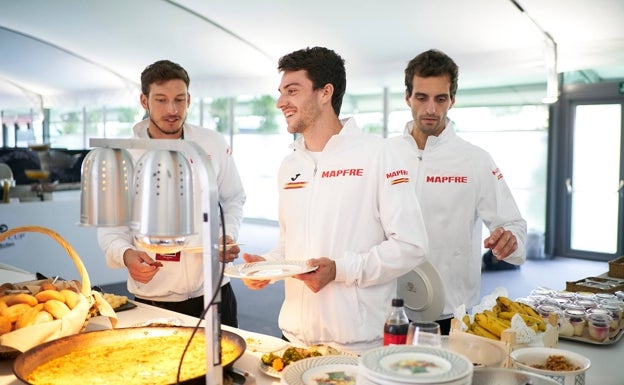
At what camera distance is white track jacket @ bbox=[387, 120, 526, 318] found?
279 centimetres

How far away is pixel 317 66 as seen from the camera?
7.61ft

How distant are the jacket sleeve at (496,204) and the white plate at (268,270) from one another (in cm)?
113

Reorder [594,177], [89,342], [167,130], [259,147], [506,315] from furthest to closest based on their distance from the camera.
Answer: [259,147]
[594,177]
[167,130]
[506,315]
[89,342]

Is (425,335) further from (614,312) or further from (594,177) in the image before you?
(594,177)

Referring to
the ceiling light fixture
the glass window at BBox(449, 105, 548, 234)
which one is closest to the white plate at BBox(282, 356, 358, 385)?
the ceiling light fixture

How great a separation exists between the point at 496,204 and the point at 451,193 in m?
0.21

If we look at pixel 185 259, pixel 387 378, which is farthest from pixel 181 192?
pixel 185 259

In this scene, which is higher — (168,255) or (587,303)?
(168,255)

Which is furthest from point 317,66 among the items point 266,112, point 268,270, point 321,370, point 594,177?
point 266,112

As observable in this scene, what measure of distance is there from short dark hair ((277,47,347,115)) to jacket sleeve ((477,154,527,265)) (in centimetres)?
90

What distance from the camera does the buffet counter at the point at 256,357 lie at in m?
1.76

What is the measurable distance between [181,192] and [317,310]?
3.53 ft

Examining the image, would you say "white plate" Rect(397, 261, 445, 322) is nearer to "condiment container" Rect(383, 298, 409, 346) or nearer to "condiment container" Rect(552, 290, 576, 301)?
"condiment container" Rect(552, 290, 576, 301)

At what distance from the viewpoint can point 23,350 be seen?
1.78 meters
